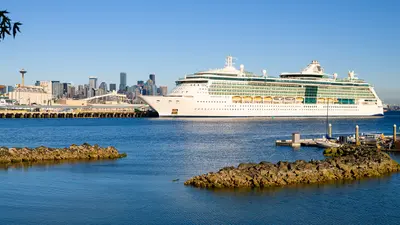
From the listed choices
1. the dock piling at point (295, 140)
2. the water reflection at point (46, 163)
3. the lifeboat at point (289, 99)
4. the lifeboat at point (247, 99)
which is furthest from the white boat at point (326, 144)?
the lifeboat at point (289, 99)

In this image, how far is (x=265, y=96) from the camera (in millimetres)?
83000

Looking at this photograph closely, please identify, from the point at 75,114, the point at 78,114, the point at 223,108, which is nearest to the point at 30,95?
the point at 78,114

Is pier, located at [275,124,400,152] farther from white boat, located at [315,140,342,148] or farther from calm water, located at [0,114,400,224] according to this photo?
calm water, located at [0,114,400,224]

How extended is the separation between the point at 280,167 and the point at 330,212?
4.38 meters

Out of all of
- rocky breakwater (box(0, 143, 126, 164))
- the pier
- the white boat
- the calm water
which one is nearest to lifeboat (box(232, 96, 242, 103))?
the pier

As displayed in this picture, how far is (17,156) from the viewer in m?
27.5

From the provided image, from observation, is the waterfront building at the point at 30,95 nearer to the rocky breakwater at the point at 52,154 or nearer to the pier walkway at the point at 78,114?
the pier walkway at the point at 78,114

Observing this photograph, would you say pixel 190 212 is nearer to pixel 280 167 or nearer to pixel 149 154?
pixel 280 167

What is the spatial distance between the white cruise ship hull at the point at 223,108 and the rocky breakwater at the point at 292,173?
50458 millimetres

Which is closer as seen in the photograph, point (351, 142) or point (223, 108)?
point (351, 142)

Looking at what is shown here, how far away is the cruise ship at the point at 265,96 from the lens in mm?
75812

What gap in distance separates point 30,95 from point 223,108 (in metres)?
93.8

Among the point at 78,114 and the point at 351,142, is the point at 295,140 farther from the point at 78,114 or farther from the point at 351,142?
the point at 78,114

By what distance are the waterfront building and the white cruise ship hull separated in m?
82.9
